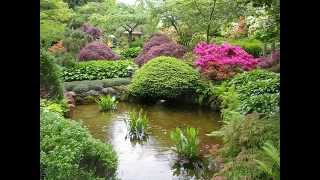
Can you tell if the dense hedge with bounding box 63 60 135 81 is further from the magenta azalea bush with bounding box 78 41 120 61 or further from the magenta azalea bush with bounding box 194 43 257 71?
the magenta azalea bush with bounding box 194 43 257 71

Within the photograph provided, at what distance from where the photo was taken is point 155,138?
A: 27.6 feet

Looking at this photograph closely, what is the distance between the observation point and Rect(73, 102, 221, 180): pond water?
6609mm

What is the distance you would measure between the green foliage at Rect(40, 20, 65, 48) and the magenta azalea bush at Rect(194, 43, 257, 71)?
3.67 metres

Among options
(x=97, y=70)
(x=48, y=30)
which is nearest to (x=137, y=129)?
(x=48, y=30)

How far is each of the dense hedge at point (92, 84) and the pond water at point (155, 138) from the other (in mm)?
996

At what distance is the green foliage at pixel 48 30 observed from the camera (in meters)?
10.7

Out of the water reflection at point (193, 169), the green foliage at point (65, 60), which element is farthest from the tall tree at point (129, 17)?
the water reflection at point (193, 169)

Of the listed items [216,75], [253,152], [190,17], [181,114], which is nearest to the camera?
[253,152]

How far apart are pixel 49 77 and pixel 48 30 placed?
188 inches
